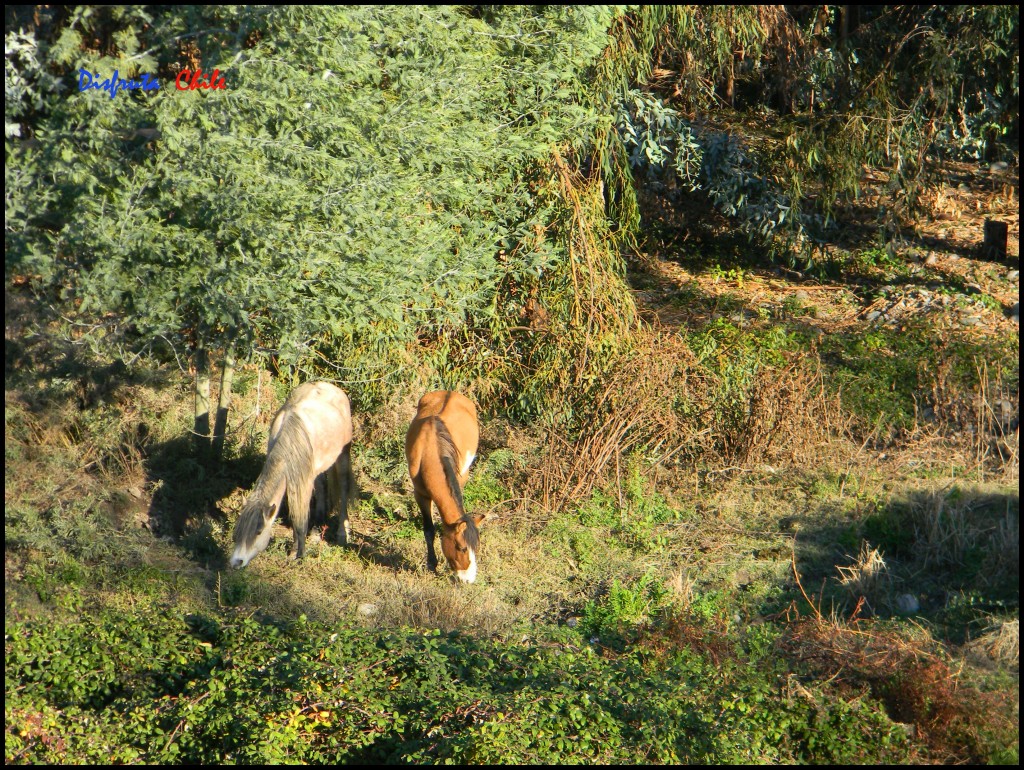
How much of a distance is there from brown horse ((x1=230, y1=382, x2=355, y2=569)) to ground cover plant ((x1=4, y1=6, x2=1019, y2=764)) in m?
0.35

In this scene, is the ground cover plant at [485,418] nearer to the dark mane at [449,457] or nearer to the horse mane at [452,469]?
the horse mane at [452,469]

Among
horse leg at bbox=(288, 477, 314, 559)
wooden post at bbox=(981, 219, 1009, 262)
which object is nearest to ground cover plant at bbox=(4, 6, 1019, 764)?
horse leg at bbox=(288, 477, 314, 559)

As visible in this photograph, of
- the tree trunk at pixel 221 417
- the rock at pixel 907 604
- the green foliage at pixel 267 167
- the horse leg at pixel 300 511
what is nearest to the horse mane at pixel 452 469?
the green foliage at pixel 267 167

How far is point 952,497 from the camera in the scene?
26.0 feet

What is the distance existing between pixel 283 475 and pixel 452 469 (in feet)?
4.30

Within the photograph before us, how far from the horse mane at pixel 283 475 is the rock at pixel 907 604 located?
453 centimetres

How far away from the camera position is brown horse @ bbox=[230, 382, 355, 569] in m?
7.20

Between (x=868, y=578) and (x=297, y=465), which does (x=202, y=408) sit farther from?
(x=868, y=578)

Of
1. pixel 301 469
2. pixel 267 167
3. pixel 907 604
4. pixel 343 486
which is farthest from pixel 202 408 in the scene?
pixel 907 604

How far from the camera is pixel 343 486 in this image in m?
8.42

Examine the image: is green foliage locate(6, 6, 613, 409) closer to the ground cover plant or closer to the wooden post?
the ground cover plant

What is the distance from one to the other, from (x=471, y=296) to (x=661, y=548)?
9.74 feet

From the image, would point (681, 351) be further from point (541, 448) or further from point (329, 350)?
point (329, 350)

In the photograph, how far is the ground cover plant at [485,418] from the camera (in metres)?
5.38
